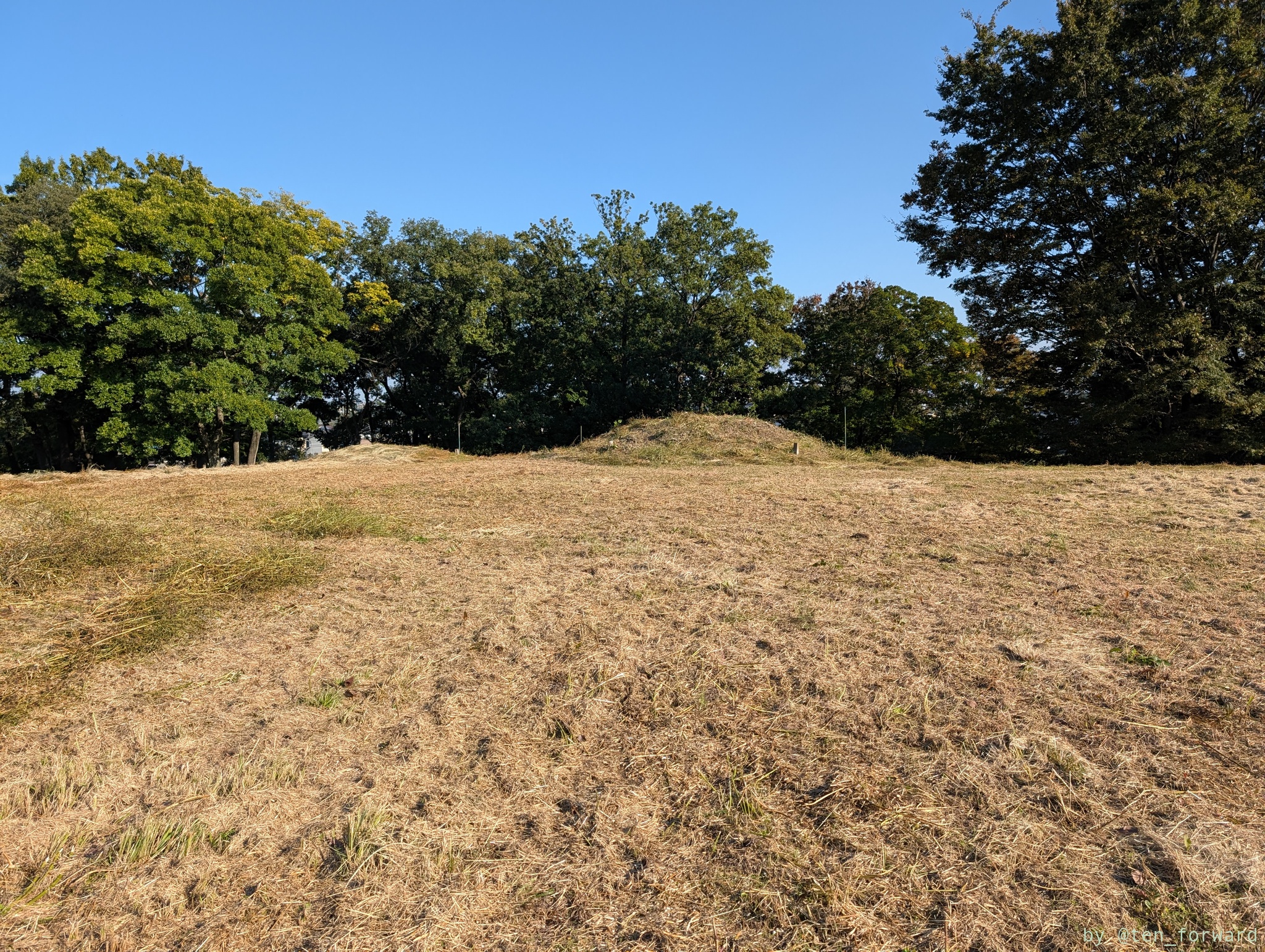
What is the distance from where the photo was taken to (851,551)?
6.68 meters

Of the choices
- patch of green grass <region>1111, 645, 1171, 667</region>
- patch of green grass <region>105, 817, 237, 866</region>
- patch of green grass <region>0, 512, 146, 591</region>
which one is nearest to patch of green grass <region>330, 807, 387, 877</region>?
patch of green grass <region>105, 817, 237, 866</region>

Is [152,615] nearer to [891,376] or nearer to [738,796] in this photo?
[738,796]

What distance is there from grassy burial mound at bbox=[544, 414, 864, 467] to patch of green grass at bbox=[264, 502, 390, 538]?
890 centimetres

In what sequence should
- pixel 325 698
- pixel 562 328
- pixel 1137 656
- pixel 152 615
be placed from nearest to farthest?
pixel 325 698 → pixel 1137 656 → pixel 152 615 → pixel 562 328

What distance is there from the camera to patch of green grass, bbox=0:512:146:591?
5.27m

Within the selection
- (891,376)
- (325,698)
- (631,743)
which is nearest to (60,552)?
(325,698)

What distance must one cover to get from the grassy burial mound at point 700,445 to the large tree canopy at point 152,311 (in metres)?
15.2

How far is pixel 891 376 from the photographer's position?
94.8 feet

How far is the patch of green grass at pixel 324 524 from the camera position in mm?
7680

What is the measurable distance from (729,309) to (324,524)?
935 inches

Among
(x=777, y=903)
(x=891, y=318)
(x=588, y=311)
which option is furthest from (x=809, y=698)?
(x=588, y=311)

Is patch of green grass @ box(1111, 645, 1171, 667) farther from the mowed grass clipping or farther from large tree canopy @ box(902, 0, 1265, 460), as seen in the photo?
large tree canopy @ box(902, 0, 1265, 460)

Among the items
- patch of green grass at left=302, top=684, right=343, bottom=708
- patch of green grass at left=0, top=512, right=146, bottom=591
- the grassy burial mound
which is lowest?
patch of green grass at left=302, top=684, right=343, bottom=708

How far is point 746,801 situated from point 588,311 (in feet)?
102
